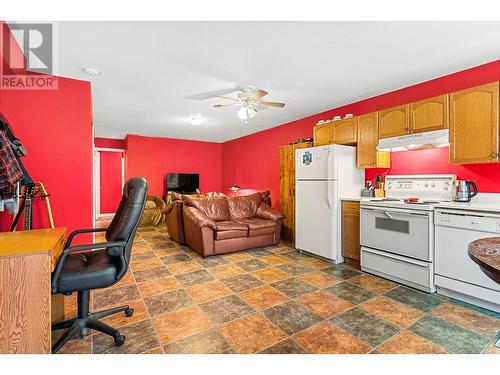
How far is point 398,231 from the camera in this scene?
9.28ft

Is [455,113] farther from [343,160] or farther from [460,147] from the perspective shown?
[343,160]

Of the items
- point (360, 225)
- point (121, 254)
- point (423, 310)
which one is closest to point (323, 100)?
point (360, 225)

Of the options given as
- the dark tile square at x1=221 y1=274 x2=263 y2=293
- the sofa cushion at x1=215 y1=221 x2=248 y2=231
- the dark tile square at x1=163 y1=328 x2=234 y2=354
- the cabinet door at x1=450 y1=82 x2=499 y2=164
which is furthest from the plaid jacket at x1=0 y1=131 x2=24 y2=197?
the cabinet door at x1=450 y1=82 x2=499 y2=164

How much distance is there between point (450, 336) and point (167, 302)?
92.9 inches

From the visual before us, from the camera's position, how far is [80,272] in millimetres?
1664

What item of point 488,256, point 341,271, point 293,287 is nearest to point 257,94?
point 293,287

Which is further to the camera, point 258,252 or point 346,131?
point 258,252

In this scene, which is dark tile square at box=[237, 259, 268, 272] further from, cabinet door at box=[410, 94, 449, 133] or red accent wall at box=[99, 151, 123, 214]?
red accent wall at box=[99, 151, 123, 214]

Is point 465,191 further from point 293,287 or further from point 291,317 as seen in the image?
point 291,317

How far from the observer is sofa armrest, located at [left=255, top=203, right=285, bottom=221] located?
4488 millimetres

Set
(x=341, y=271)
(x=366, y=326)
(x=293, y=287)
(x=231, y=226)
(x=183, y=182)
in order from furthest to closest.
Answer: (x=183, y=182)
(x=231, y=226)
(x=341, y=271)
(x=293, y=287)
(x=366, y=326)

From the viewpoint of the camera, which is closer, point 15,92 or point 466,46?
point 466,46

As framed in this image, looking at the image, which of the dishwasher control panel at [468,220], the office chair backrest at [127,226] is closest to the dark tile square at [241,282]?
the office chair backrest at [127,226]

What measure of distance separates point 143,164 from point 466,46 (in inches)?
264
